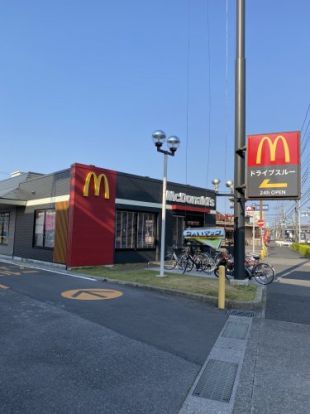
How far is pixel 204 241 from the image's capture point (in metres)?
15.8

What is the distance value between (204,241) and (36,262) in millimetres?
8305

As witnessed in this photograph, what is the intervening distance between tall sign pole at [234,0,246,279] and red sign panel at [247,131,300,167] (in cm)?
48

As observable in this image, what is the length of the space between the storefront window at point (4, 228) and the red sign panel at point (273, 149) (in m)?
16.3

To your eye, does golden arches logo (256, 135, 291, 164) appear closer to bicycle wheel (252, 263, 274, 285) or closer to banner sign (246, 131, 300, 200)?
banner sign (246, 131, 300, 200)

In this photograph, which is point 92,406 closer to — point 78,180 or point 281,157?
point 281,157

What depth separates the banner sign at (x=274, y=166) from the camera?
34.4ft

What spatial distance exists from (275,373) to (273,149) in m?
7.29

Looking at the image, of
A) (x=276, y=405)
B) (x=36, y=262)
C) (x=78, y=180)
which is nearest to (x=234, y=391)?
(x=276, y=405)

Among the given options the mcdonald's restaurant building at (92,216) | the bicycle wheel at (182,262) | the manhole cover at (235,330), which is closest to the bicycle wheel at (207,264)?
the bicycle wheel at (182,262)

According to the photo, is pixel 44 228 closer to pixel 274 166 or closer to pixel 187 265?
pixel 187 265

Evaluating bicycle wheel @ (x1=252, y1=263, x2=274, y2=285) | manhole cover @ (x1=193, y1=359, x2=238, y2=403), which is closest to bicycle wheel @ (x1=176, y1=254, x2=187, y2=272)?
bicycle wheel @ (x1=252, y1=263, x2=274, y2=285)

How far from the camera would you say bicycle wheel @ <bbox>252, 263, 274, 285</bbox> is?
491 inches

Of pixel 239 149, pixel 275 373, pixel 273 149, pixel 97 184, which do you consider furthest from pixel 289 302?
pixel 97 184

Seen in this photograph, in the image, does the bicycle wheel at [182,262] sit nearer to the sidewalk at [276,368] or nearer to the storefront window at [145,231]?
the storefront window at [145,231]
